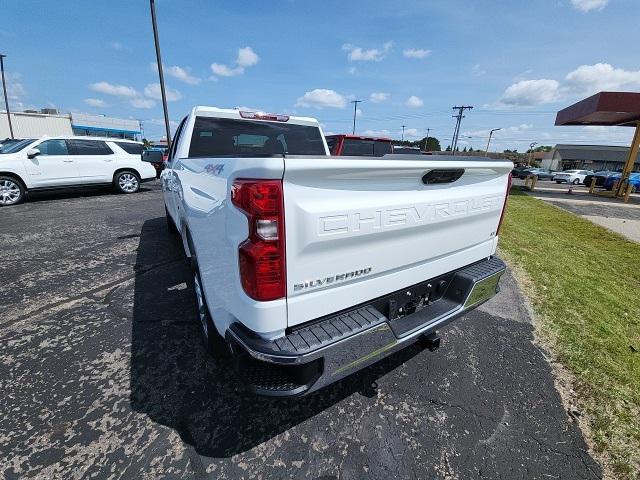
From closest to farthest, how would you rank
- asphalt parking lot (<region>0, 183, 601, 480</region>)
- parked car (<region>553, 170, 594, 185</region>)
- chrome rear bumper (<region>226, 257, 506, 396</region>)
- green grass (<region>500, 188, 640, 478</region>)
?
1. chrome rear bumper (<region>226, 257, 506, 396</region>)
2. asphalt parking lot (<region>0, 183, 601, 480</region>)
3. green grass (<region>500, 188, 640, 478</region>)
4. parked car (<region>553, 170, 594, 185</region>)

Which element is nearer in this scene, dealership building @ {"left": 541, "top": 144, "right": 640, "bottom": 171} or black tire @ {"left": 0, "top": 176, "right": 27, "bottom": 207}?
black tire @ {"left": 0, "top": 176, "right": 27, "bottom": 207}

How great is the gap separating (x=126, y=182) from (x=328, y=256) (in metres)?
12.0

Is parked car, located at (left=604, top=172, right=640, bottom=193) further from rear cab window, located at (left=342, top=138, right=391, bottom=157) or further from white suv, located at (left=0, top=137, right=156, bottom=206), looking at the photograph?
white suv, located at (left=0, top=137, right=156, bottom=206)

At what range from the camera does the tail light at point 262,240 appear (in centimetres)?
144

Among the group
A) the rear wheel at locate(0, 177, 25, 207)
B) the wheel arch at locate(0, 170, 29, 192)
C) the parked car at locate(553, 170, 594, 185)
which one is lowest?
the parked car at locate(553, 170, 594, 185)

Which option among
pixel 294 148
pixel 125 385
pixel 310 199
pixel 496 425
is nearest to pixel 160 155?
pixel 294 148

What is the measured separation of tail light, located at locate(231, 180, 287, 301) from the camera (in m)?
1.44

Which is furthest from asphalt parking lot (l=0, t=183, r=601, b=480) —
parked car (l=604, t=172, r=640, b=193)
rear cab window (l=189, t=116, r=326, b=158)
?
parked car (l=604, t=172, r=640, b=193)

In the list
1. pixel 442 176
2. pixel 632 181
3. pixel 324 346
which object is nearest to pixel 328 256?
pixel 324 346

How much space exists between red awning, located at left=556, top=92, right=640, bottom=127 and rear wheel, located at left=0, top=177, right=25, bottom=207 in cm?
2346

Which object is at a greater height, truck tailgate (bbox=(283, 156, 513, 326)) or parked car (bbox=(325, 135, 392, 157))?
parked car (bbox=(325, 135, 392, 157))

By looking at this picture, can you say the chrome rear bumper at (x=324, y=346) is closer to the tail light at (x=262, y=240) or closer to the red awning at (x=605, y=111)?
the tail light at (x=262, y=240)

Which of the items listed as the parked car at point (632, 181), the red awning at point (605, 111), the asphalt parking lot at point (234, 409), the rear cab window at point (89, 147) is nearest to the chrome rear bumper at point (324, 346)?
the asphalt parking lot at point (234, 409)

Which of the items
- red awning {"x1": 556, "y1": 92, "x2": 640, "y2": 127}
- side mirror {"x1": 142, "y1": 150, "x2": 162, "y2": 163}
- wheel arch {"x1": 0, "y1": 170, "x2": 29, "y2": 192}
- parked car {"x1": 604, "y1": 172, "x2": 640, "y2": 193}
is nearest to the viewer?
side mirror {"x1": 142, "y1": 150, "x2": 162, "y2": 163}
